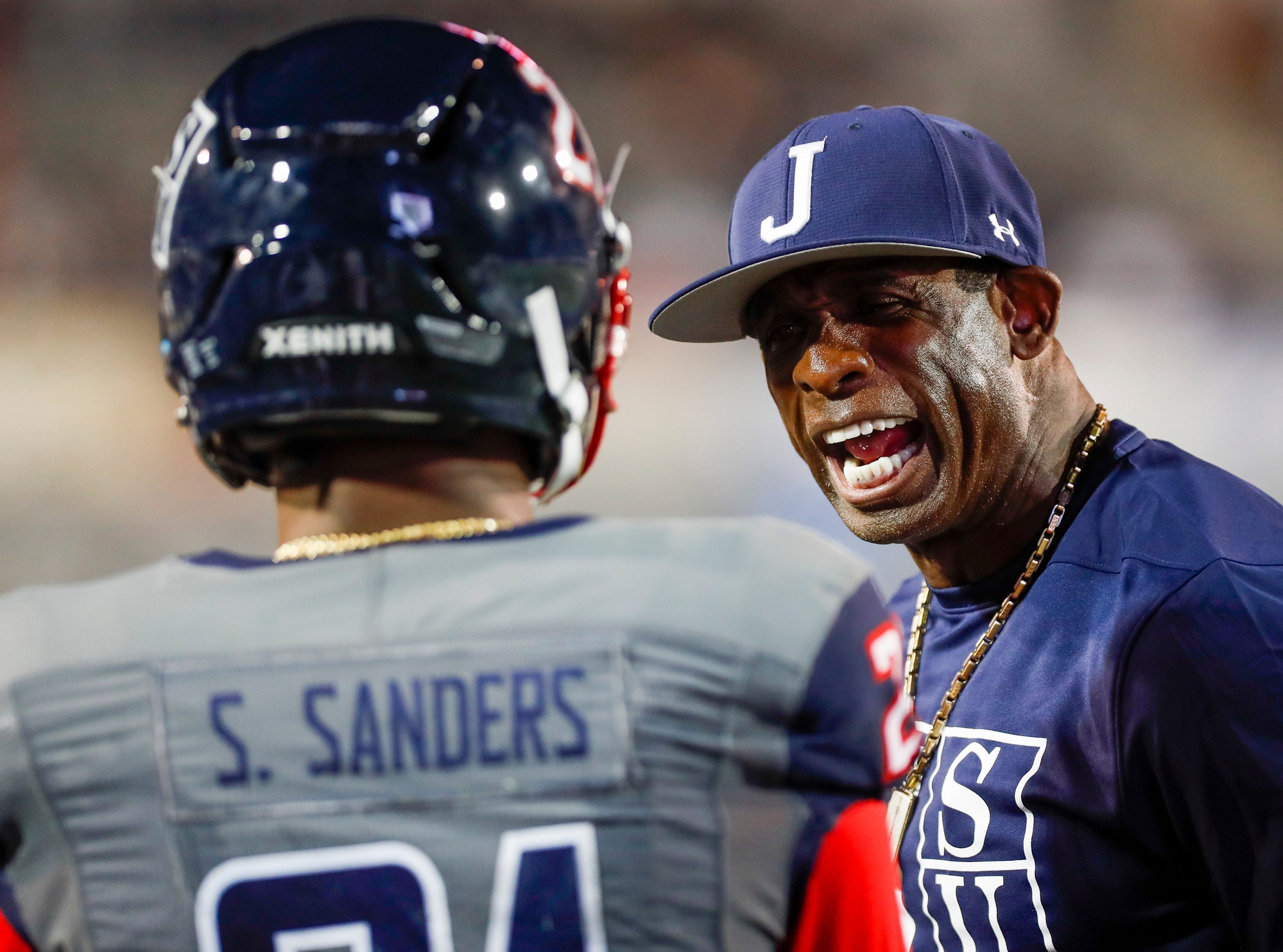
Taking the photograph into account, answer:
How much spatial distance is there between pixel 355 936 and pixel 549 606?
0.26m

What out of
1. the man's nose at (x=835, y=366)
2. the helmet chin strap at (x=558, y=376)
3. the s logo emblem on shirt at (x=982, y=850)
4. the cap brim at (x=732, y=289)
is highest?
the cap brim at (x=732, y=289)

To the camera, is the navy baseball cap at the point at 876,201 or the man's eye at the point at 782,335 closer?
the navy baseball cap at the point at 876,201

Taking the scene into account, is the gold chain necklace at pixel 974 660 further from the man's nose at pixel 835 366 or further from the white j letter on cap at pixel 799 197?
the white j letter on cap at pixel 799 197

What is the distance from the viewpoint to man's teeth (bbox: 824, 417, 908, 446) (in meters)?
1.69

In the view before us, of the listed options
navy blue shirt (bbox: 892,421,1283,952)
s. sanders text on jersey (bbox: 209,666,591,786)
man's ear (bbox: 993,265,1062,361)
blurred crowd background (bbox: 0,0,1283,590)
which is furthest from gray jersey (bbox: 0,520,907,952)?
blurred crowd background (bbox: 0,0,1283,590)

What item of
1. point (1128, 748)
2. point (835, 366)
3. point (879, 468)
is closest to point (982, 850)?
point (1128, 748)

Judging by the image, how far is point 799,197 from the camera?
5.53 feet

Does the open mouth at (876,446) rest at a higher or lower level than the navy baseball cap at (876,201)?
lower

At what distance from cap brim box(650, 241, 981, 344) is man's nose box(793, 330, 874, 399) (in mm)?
121

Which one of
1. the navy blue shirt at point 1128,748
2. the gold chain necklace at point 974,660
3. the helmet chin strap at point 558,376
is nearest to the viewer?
the helmet chin strap at point 558,376

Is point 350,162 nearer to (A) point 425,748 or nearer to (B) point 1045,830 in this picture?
(A) point 425,748

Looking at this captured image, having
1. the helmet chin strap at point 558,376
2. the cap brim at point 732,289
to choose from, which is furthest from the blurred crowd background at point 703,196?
the helmet chin strap at point 558,376

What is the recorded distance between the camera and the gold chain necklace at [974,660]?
5.05 feet

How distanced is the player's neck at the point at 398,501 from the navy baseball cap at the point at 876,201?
2.73ft
